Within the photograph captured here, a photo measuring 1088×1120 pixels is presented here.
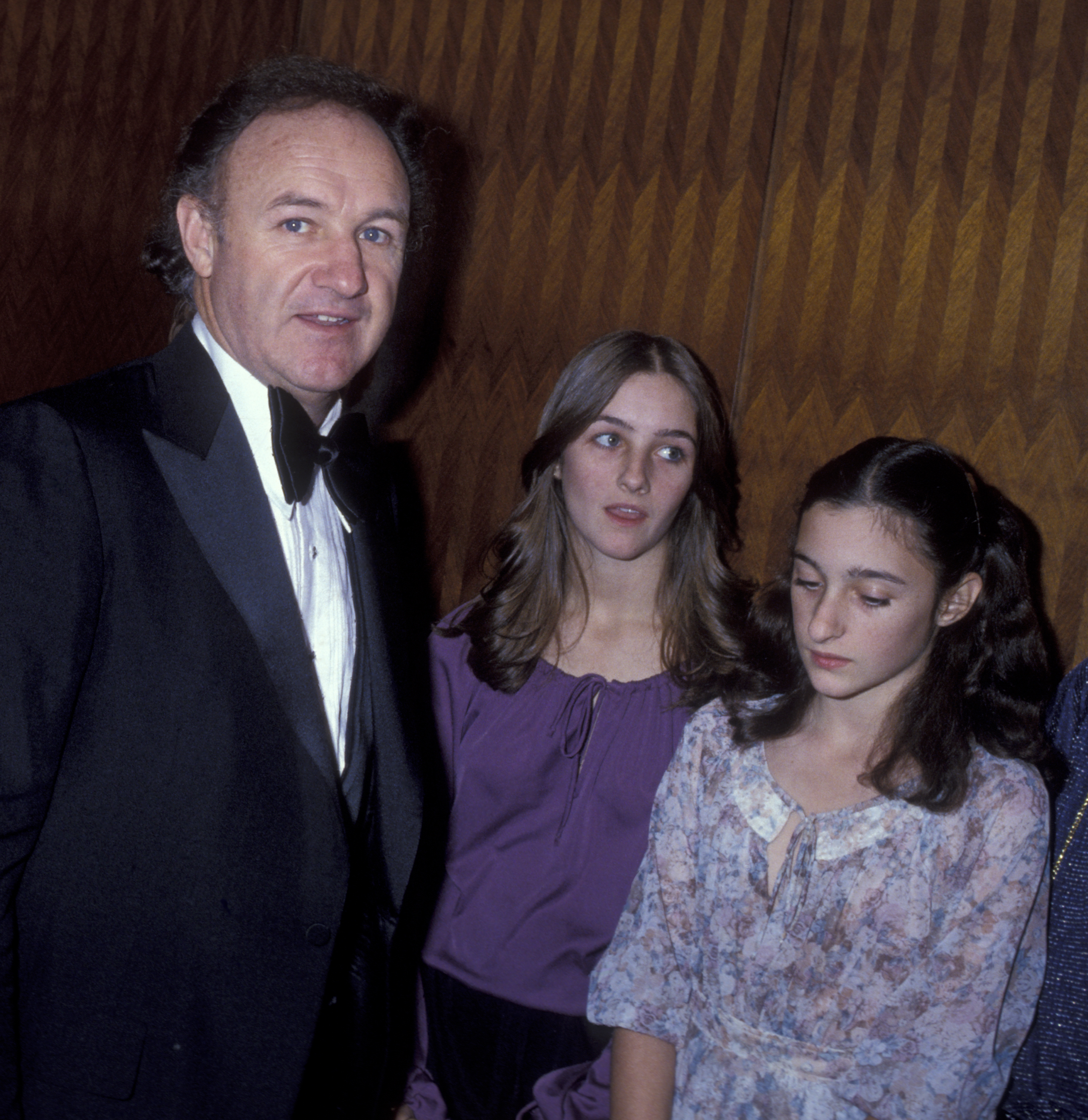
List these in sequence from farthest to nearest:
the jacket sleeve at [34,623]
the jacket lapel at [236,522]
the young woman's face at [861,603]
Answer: the young woman's face at [861,603] < the jacket lapel at [236,522] < the jacket sleeve at [34,623]

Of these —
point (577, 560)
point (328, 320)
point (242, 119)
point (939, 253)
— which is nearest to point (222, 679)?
point (328, 320)

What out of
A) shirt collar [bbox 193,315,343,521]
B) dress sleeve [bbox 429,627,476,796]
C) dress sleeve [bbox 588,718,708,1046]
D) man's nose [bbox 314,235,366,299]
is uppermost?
man's nose [bbox 314,235,366,299]

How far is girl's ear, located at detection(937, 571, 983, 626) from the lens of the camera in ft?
5.16

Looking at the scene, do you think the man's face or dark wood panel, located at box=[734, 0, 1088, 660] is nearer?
the man's face

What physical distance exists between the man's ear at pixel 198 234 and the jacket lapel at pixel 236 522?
0.56 ft

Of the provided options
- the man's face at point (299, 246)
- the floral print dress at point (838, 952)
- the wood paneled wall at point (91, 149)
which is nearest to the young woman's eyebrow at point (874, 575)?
the floral print dress at point (838, 952)

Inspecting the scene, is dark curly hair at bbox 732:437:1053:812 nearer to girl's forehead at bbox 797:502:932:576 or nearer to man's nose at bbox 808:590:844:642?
girl's forehead at bbox 797:502:932:576

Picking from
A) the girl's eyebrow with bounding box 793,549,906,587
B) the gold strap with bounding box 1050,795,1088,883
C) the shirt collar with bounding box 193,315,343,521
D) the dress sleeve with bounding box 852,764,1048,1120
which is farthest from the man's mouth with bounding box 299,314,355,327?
the gold strap with bounding box 1050,795,1088,883

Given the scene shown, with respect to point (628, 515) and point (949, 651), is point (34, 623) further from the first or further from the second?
point (949, 651)

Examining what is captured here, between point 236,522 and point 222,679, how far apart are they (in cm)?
19

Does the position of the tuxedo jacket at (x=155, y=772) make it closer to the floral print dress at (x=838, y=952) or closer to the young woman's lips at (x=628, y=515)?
the floral print dress at (x=838, y=952)

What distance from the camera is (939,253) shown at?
6.46 feet

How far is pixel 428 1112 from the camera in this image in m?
1.73

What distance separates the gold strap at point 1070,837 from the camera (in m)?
1.49
